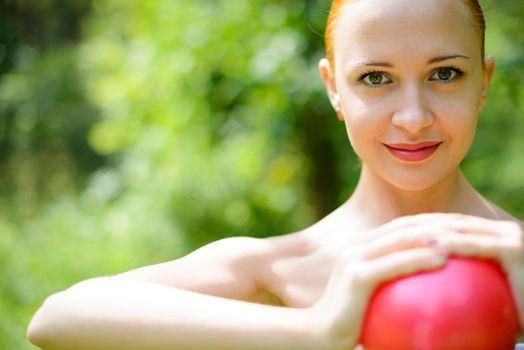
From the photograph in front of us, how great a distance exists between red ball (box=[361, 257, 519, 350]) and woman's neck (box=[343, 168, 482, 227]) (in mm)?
588

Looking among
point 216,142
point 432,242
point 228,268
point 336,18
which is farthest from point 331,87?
point 216,142

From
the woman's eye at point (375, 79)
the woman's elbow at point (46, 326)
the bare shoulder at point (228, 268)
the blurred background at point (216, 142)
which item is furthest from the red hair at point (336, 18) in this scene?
the blurred background at point (216, 142)

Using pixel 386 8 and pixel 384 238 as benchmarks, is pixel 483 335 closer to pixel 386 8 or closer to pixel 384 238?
pixel 384 238

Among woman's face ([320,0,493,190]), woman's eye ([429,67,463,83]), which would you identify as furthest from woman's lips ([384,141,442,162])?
woman's eye ([429,67,463,83])

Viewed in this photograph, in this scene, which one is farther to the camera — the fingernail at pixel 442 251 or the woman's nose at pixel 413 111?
the woman's nose at pixel 413 111

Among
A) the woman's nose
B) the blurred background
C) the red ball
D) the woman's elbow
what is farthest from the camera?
the blurred background

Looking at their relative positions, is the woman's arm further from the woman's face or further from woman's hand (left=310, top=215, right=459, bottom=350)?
the woman's face

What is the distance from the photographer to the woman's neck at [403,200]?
1926 mm

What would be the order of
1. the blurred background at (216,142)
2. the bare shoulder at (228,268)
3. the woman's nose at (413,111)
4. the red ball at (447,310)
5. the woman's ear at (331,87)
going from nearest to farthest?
the red ball at (447,310) < the woman's nose at (413,111) < the bare shoulder at (228,268) < the woman's ear at (331,87) < the blurred background at (216,142)

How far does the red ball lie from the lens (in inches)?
51.2

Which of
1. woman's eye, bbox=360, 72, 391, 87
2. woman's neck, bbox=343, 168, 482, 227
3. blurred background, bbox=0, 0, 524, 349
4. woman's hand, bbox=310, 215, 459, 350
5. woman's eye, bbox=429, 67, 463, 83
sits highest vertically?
woman's eye, bbox=429, 67, 463, 83

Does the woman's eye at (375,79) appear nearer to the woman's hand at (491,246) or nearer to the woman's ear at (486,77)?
the woman's ear at (486,77)

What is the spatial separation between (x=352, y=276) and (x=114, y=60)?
158 inches

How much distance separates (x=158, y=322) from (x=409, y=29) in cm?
66
